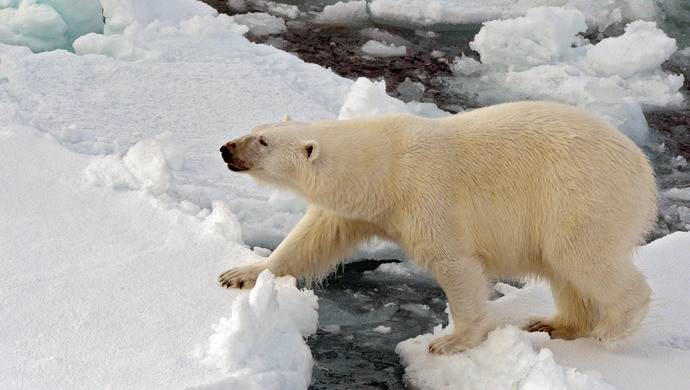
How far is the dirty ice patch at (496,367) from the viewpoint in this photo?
291cm

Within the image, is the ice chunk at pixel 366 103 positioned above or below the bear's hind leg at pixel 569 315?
above

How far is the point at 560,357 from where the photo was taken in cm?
341

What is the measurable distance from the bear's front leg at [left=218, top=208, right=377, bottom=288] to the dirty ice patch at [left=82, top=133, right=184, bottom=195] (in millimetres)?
886

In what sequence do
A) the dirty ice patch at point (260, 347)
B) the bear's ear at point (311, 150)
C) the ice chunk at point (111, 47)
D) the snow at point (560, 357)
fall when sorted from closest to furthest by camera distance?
the dirty ice patch at point (260, 347), the snow at point (560, 357), the bear's ear at point (311, 150), the ice chunk at point (111, 47)

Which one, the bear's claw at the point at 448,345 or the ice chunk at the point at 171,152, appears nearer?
the bear's claw at the point at 448,345

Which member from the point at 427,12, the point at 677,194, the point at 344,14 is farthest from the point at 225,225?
the point at 427,12

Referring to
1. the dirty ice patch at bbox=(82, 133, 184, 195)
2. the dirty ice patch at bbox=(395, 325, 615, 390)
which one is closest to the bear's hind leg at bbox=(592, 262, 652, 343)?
the dirty ice patch at bbox=(395, 325, 615, 390)

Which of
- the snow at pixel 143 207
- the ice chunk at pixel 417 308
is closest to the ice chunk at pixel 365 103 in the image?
the snow at pixel 143 207

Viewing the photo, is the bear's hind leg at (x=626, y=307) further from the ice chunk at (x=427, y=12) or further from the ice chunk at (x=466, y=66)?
the ice chunk at (x=427, y=12)

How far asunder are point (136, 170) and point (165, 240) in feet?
2.22

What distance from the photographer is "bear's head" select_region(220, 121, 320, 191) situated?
3.32 m

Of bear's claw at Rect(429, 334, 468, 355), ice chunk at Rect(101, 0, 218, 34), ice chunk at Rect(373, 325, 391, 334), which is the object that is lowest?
ice chunk at Rect(373, 325, 391, 334)

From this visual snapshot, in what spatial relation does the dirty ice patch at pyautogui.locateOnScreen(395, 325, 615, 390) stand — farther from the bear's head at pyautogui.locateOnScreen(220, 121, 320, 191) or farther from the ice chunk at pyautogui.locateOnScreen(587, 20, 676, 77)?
the ice chunk at pyautogui.locateOnScreen(587, 20, 676, 77)

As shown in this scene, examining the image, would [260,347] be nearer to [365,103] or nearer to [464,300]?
[464,300]
